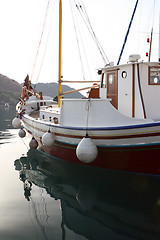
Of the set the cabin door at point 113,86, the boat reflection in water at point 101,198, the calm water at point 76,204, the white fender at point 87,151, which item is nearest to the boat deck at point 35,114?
the boat reflection in water at point 101,198

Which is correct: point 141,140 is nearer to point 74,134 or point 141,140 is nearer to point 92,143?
point 92,143

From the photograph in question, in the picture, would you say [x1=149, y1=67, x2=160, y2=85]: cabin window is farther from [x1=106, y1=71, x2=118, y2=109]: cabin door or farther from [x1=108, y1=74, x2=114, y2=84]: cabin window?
[x1=108, y1=74, x2=114, y2=84]: cabin window

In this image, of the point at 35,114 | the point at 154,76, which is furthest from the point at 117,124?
the point at 35,114

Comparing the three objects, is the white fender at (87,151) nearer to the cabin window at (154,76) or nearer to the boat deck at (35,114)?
the cabin window at (154,76)

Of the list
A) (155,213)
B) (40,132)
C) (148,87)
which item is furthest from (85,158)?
(40,132)

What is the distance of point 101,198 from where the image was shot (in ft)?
23.9

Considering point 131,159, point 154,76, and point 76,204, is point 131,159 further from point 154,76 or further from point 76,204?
point 154,76

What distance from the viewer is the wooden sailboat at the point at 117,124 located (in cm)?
754

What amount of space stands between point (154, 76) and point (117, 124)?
88.6 inches

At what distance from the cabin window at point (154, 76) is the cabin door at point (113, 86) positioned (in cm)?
122

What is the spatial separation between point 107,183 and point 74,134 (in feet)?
6.86

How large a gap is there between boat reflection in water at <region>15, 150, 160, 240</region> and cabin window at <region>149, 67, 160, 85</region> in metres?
3.27

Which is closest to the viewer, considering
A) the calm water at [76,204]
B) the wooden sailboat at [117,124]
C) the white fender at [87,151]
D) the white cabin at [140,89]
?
the calm water at [76,204]

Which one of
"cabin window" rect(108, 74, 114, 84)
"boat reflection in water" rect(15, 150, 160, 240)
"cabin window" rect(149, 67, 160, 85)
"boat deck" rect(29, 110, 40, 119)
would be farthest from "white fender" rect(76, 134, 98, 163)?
"boat deck" rect(29, 110, 40, 119)
